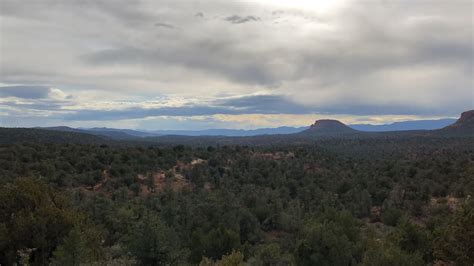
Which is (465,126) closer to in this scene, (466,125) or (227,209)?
(466,125)

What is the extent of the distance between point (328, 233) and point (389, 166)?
47616 millimetres

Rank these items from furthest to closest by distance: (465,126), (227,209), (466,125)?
1. (466,125)
2. (465,126)
3. (227,209)

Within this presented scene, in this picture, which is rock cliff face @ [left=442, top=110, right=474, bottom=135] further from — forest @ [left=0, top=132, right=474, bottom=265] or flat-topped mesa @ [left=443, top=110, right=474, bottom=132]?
forest @ [left=0, top=132, right=474, bottom=265]

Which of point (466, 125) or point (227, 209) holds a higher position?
point (466, 125)

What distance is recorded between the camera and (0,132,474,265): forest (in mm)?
22156

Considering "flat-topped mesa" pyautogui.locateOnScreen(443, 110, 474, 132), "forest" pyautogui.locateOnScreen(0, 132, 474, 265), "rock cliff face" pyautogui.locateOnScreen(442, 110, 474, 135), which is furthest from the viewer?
"flat-topped mesa" pyautogui.locateOnScreen(443, 110, 474, 132)

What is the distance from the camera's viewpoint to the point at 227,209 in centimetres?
4556

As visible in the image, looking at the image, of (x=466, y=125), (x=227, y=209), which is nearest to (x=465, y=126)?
(x=466, y=125)

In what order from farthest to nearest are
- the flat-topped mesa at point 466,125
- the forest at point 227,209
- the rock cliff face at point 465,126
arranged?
1. the flat-topped mesa at point 466,125
2. the rock cliff face at point 465,126
3. the forest at point 227,209

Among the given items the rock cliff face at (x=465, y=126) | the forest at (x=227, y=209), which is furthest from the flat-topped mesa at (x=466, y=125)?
the forest at (x=227, y=209)

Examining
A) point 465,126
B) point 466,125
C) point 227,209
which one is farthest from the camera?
point 466,125

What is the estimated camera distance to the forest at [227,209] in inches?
872

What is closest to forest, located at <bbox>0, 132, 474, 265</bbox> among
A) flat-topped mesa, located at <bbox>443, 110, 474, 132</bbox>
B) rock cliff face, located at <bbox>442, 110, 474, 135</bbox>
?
rock cliff face, located at <bbox>442, 110, 474, 135</bbox>

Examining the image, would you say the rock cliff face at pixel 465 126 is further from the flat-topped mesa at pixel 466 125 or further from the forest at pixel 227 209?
the forest at pixel 227 209
